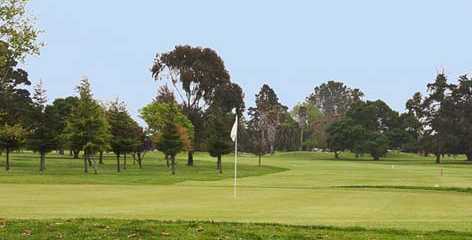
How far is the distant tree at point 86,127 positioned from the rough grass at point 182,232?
49347mm

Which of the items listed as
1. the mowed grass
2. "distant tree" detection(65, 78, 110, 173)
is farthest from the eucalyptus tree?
"distant tree" detection(65, 78, 110, 173)

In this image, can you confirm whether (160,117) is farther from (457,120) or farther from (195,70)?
(457,120)

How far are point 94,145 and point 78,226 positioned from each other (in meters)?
50.2

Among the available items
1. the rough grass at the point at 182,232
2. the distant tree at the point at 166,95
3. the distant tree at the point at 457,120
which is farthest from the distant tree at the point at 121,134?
the distant tree at the point at 457,120

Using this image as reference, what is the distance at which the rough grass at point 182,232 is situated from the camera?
13.1 metres

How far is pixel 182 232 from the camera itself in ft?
45.2

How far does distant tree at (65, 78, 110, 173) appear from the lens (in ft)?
209

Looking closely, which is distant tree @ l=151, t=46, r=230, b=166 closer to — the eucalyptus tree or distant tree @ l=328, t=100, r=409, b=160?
the eucalyptus tree

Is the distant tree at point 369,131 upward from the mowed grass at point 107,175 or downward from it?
upward

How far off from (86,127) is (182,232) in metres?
52.2

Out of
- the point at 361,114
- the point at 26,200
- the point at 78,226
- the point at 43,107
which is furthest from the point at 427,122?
the point at 78,226

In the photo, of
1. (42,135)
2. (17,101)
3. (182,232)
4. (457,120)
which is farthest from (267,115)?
(182,232)

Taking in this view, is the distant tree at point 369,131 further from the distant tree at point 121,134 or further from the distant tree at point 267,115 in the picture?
the distant tree at point 121,134

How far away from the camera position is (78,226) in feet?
46.6
